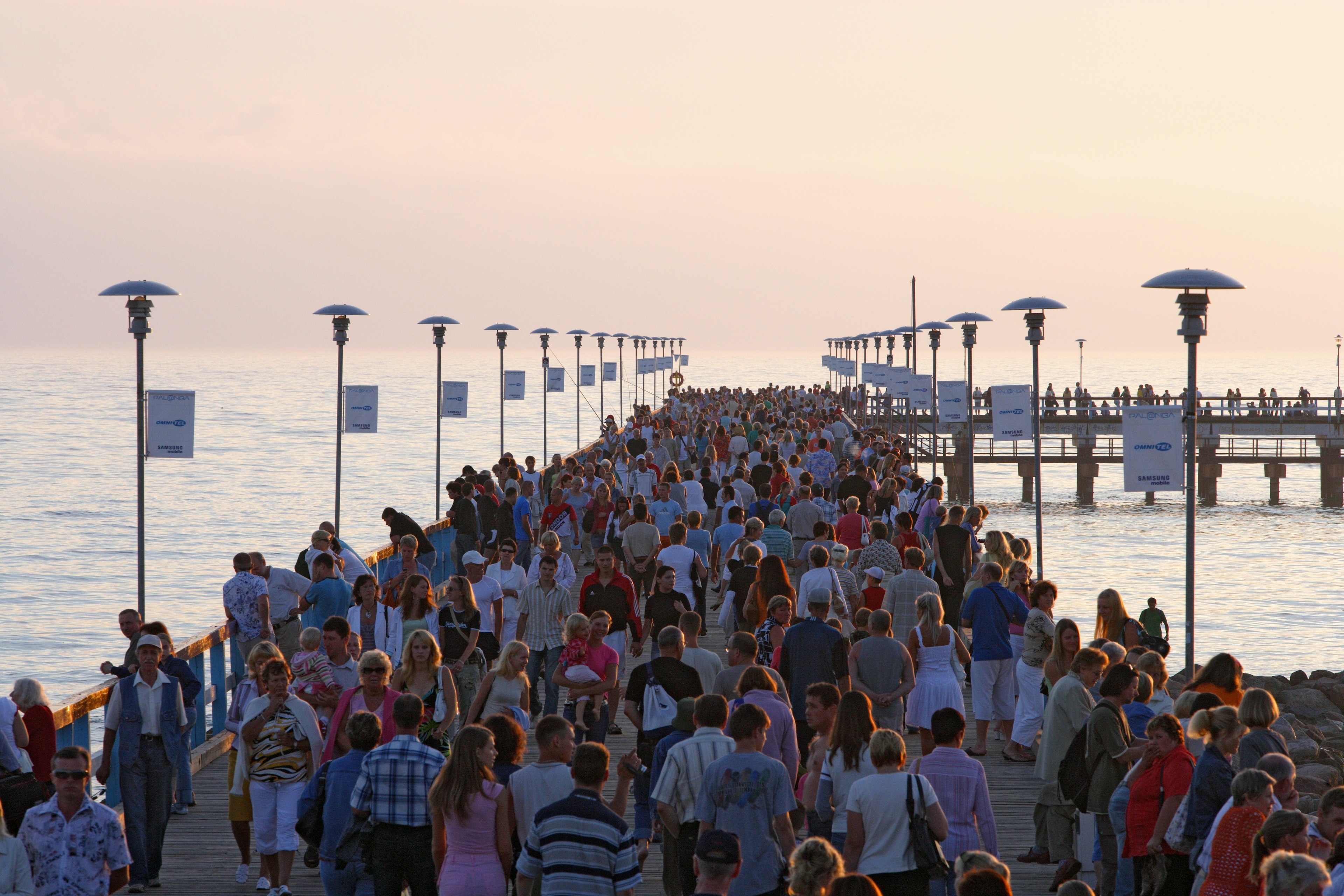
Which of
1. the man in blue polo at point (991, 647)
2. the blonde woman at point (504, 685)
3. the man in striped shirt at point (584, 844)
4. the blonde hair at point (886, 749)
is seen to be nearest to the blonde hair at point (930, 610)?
the man in blue polo at point (991, 647)

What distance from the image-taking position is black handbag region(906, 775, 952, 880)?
6031mm

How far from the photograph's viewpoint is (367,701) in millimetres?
7562

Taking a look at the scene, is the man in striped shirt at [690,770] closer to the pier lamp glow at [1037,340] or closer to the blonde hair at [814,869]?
the blonde hair at [814,869]

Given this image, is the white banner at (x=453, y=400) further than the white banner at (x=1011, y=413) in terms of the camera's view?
Yes

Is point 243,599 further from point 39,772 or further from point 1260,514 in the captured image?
point 1260,514

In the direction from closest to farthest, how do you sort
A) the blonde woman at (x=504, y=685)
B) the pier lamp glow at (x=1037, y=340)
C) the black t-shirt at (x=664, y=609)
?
the blonde woman at (x=504, y=685) → the black t-shirt at (x=664, y=609) → the pier lamp glow at (x=1037, y=340)

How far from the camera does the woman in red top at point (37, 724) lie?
7.63 m

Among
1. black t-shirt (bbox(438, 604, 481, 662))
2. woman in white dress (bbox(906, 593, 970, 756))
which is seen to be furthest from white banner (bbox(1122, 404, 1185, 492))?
black t-shirt (bbox(438, 604, 481, 662))

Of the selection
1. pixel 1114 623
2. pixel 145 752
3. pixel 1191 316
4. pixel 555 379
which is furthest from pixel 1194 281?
pixel 555 379

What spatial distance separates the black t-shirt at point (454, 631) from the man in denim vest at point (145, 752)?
2.10m

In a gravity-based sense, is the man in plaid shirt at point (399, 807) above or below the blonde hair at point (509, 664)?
below

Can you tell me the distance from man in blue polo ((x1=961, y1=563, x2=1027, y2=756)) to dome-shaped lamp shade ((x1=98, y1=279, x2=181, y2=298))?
766 cm

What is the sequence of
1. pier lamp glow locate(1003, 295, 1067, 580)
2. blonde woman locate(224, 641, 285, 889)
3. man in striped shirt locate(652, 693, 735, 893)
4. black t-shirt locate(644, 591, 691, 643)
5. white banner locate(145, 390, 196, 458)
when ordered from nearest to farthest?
man in striped shirt locate(652, 693, 735, 893) < blonde woman locate(224, 641, 285, 889) < black t-shirt locate(644, 591, 691, 643) < white banner locate(145, 390, 196, 458) < pier lamp glow locate(1003, 295, 1067, 580)

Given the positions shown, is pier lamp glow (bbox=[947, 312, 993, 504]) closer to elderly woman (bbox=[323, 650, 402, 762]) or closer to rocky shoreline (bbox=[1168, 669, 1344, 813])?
rocky shoreline (bbox=[1168, 669, 1344, 813])
